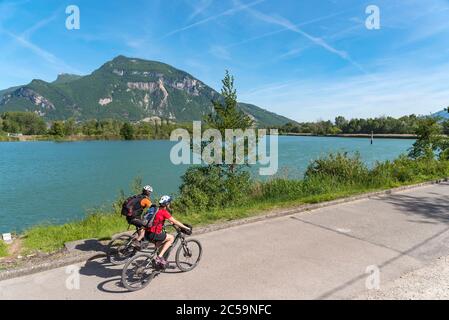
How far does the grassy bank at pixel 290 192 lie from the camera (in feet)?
23.2

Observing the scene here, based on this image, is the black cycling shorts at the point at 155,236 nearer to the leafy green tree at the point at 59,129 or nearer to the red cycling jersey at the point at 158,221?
the red cycling jersey at the point at 158,221

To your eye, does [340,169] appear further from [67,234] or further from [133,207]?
[67,234]

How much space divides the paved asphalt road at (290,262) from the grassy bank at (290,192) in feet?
4.33

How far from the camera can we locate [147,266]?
446 centimetres

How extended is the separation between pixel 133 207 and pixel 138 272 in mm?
1147

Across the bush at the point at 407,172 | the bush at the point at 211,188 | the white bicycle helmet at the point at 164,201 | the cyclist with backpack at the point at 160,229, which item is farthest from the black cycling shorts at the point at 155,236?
the bush at the point at 407,172

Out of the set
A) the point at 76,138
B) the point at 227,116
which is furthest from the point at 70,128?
the point at 227,116

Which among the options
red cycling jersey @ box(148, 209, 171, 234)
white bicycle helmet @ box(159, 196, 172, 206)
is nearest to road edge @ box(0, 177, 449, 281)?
red cycling jersey @ box(148, 209, 171, 234)

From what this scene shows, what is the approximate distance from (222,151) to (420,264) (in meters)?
7.42

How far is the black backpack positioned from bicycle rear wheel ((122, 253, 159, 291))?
816 millimetres

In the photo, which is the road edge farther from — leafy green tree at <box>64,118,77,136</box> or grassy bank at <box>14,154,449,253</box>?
leafy green tree at <box>64,118,77,136</box>
